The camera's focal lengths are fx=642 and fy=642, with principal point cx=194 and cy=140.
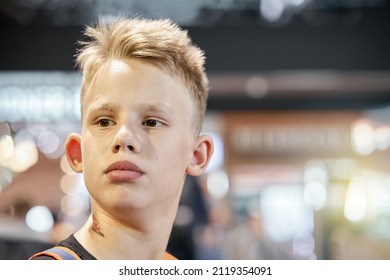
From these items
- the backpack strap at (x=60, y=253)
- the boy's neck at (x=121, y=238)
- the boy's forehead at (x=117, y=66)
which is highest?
the boy's forehead at (x=117, y=66)

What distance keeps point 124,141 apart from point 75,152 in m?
0.08

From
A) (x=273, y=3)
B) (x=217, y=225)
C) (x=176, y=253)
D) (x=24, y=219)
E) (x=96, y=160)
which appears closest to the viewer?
(x=96, y=160)

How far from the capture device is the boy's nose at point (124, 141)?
812 millimetres

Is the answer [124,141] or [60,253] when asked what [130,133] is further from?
[60,253]

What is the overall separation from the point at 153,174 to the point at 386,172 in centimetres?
122

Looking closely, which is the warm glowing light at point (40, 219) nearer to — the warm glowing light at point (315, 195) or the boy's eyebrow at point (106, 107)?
the boy's eyebrow at point (106, 107)

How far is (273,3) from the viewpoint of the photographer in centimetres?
218

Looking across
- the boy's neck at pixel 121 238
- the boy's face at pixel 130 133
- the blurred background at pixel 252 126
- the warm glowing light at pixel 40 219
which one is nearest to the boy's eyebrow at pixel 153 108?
the boy's face at pixel 130 133

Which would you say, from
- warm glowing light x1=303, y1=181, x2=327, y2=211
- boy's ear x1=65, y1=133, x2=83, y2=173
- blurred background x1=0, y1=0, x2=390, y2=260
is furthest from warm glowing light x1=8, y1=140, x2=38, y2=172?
warm glowing light x1=303, y1=181, x2=327, y2=211

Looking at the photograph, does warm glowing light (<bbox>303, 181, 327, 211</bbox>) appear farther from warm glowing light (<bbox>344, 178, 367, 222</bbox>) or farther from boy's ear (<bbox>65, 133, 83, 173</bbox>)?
boy's ear (<bbox>65, 133, 83, 173</bbox>)

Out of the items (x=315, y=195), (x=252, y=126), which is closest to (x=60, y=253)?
(x=315, y=195)

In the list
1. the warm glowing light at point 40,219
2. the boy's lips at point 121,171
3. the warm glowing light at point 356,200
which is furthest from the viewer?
the warm glowing light at point 356,200
